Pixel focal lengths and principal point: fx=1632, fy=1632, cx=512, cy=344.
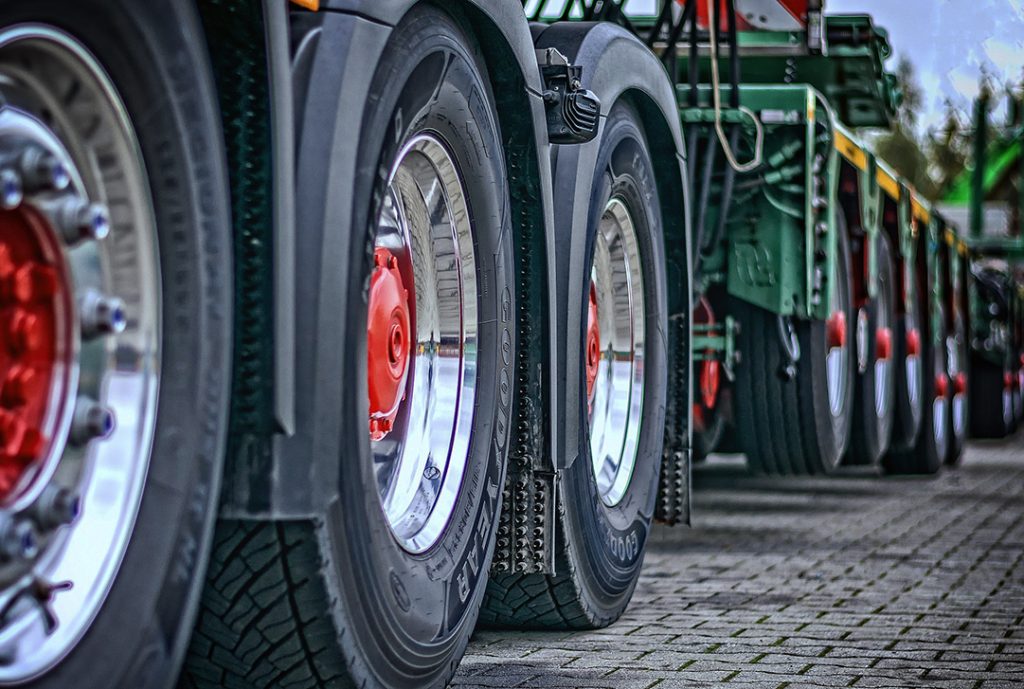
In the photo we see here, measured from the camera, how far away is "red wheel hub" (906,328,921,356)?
9.33 meters

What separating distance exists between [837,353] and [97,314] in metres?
5.98

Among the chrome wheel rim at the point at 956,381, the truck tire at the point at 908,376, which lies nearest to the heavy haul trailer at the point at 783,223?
the truck tire at the point at 908,376

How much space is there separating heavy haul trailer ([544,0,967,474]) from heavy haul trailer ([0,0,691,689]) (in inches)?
66.7

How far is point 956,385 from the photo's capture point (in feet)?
38.4

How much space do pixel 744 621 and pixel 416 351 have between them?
5.53 feet

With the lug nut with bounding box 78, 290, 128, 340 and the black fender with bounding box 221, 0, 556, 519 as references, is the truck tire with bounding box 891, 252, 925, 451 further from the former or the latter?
the lug nut with bounding box 78, 290, 128, 340

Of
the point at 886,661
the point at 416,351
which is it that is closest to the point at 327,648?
the point at 416,351

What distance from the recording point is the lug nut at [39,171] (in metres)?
1.82

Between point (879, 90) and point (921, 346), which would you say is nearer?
point (879, 90)

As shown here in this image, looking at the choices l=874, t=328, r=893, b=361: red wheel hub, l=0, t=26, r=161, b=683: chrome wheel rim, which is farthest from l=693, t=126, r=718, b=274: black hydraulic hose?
l=0, t=26, r=161, b=683: chrome wheel rim

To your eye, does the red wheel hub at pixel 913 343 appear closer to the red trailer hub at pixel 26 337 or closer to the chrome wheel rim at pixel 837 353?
the chrome wheel rim at pixel 837 353

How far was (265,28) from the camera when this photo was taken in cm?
218

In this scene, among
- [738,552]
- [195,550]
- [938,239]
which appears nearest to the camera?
[195,550]

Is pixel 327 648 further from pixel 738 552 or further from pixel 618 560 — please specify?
pixel 738 552
